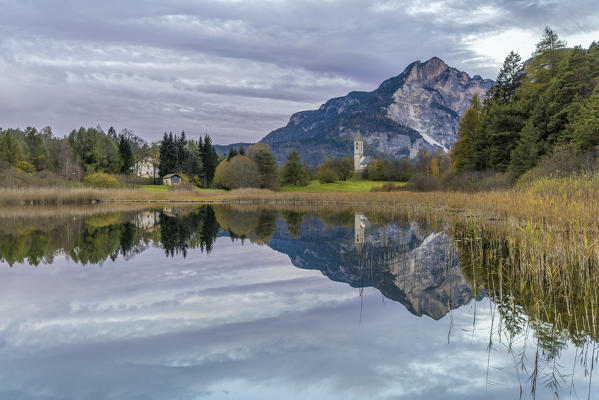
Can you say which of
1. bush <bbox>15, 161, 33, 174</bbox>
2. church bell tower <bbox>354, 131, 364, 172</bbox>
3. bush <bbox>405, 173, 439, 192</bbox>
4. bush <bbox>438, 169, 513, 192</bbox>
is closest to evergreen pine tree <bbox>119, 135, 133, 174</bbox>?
bush <bbox>15, 161, 33, 174</bbox>

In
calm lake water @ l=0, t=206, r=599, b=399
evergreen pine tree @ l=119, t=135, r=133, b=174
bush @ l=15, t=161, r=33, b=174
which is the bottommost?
calm lake water @ l=0, t=206, r=599, b=399

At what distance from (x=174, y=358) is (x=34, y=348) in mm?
2062

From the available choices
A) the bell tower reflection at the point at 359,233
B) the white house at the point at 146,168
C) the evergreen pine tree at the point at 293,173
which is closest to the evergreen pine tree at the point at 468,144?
the bell tower reflection at the point at 359,233

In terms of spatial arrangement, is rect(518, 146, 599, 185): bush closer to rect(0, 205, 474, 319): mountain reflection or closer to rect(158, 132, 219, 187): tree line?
rect(0, 205, 474, 319): mountain reflection

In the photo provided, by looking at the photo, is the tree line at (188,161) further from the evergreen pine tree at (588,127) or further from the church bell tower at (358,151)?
the church bell tower at (358,151)

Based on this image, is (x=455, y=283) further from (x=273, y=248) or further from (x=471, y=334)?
(x=273, y=248)

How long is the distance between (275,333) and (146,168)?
99.2m

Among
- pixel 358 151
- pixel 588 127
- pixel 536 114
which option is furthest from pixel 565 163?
pixel 358 151

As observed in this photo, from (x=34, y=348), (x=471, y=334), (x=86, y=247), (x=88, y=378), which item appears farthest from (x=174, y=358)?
(x=86, y=247)

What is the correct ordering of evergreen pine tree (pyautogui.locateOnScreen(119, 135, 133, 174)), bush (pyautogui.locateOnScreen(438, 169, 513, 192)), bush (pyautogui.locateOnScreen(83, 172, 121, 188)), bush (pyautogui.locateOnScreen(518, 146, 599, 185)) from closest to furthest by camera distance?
bush (pyautogui.locateOnScreen(518, 146, 599, 185)), bush (pyautogui.locateOnScreen(438, 169, 513, 192)), bush (pyautogui.locateOnScreen(83, 172, 121, 188)), evergreen pine tree (pyautogui.locateOnScreen(119, 135, 133, 174))

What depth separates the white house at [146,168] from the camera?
312ft

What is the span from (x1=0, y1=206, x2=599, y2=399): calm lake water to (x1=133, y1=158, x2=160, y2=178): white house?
87374 mm

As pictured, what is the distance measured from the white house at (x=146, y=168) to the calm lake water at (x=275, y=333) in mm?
87374

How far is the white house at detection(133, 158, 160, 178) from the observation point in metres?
95.0
